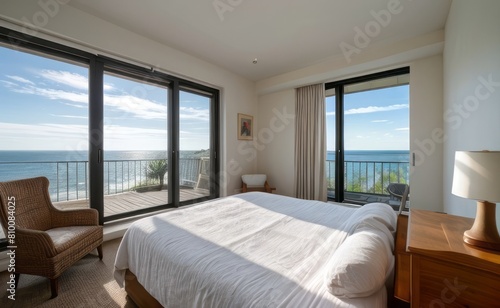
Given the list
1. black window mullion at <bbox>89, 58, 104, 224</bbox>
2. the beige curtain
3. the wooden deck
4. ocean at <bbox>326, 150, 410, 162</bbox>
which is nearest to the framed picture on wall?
the beige curtain

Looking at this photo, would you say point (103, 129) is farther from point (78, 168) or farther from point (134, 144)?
point (78, 168)

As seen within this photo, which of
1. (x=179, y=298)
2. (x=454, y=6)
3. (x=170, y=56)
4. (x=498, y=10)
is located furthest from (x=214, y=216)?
(x=454, y=6)

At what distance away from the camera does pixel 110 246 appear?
249 cm

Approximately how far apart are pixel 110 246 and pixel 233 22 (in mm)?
3178

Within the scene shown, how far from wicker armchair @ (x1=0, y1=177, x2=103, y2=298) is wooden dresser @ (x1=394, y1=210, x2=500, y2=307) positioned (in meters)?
2.39

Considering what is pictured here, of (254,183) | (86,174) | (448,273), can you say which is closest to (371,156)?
(254,183)

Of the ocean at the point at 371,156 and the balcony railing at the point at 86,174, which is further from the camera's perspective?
the ocean at the point at 371,156

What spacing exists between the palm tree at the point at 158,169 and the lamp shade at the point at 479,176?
3.49 m

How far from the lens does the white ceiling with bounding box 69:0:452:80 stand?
2189mm

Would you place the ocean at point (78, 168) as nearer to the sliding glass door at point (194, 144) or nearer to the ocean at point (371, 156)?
the sliding glass door at point (194, 144)

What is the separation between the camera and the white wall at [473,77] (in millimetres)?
1135

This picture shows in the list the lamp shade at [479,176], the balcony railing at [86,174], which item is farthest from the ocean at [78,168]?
the lamp shade at [479,176]

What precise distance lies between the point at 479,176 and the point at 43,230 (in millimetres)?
3178

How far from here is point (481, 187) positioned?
0.69m
